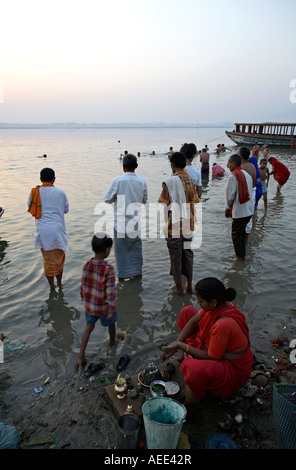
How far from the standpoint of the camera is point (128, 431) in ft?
7.15

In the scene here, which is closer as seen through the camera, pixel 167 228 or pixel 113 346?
pixel 113 346

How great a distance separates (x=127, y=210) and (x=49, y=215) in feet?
3.91

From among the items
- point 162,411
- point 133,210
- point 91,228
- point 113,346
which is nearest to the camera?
point 162,411

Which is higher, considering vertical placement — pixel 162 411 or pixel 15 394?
pixel 162 411

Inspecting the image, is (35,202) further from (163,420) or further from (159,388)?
(163,420)

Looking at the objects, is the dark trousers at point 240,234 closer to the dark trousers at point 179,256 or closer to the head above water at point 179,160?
the dark trousers at point 179,256

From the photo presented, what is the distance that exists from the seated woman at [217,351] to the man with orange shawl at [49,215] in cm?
267

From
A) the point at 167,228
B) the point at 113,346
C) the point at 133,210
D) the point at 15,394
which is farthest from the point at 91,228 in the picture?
the point at 15,394

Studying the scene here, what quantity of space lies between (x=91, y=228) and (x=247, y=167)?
4417mm

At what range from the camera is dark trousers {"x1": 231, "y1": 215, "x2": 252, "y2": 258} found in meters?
5.52

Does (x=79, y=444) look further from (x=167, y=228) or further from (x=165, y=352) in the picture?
(x=167, y=228)

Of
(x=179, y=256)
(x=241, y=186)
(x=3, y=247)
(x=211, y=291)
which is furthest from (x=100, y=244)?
(x=3, y=247)

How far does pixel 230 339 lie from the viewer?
8.04 feet

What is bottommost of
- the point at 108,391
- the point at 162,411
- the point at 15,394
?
the point at 15,394
